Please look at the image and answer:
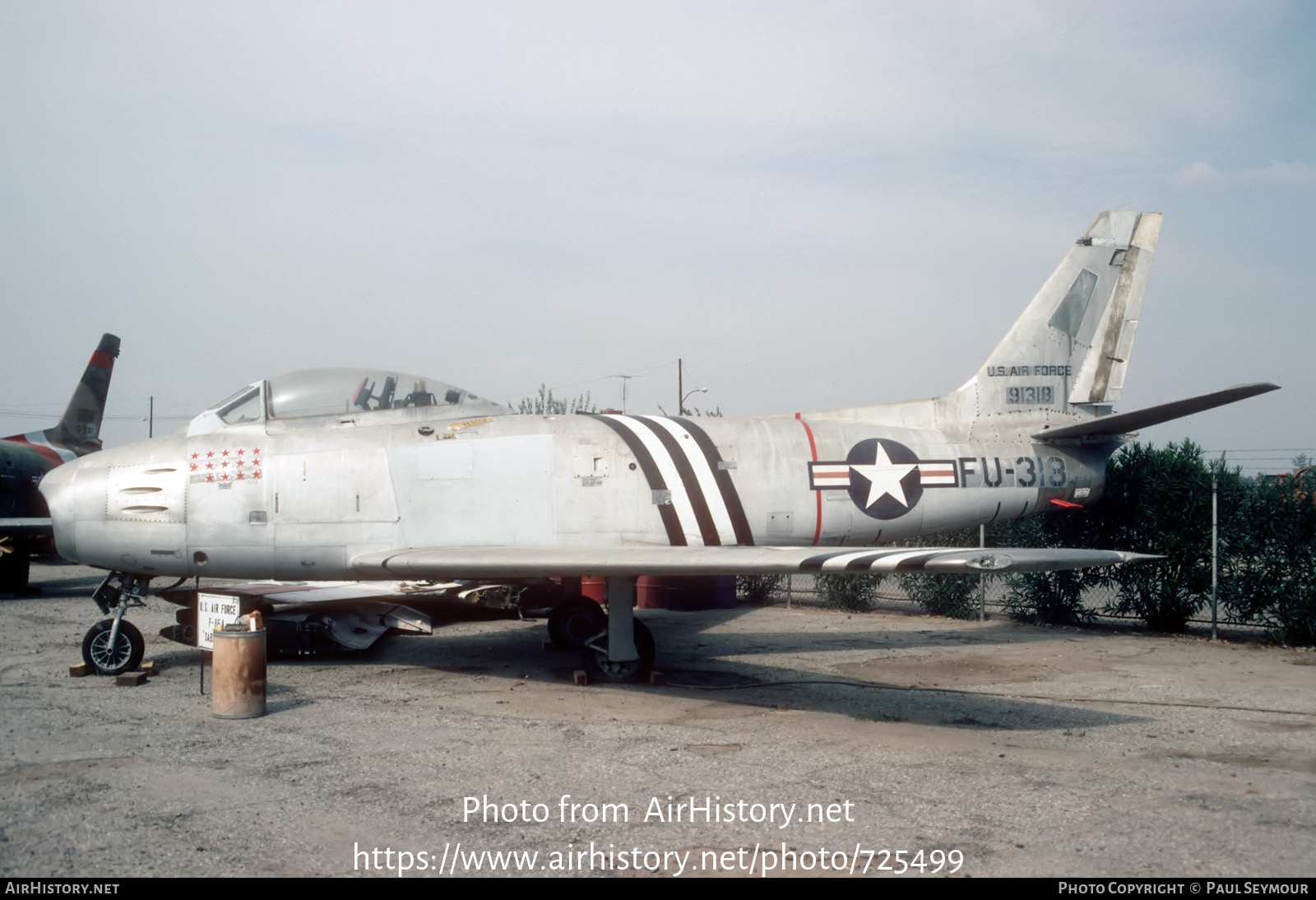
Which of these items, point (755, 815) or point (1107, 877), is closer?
point (1107, 877)

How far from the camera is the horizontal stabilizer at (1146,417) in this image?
30.4ft

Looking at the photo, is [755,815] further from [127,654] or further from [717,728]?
[127,654]

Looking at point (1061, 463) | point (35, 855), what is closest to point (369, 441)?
point (35, 855)

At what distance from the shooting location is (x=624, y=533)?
9.16 m

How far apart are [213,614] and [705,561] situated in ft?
14.8

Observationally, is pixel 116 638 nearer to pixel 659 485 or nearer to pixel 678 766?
pixel 659 485

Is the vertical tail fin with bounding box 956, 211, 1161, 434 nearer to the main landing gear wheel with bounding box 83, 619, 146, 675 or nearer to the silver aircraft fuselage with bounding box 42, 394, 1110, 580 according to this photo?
the silver aircraft fuselage with bounding box 42, 394, 1110, 580

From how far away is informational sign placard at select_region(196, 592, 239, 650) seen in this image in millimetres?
7863

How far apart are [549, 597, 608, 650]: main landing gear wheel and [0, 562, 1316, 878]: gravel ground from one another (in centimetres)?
49

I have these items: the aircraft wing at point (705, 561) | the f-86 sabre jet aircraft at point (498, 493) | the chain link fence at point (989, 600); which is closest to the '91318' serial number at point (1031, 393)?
the f-86 sabre jet aircraft at point (498, 493)

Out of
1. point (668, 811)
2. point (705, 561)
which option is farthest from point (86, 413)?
point (668, 811)

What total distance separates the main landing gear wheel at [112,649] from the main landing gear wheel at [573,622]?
14.4 ft

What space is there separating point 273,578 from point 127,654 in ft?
5.30

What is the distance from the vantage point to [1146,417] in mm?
10445
